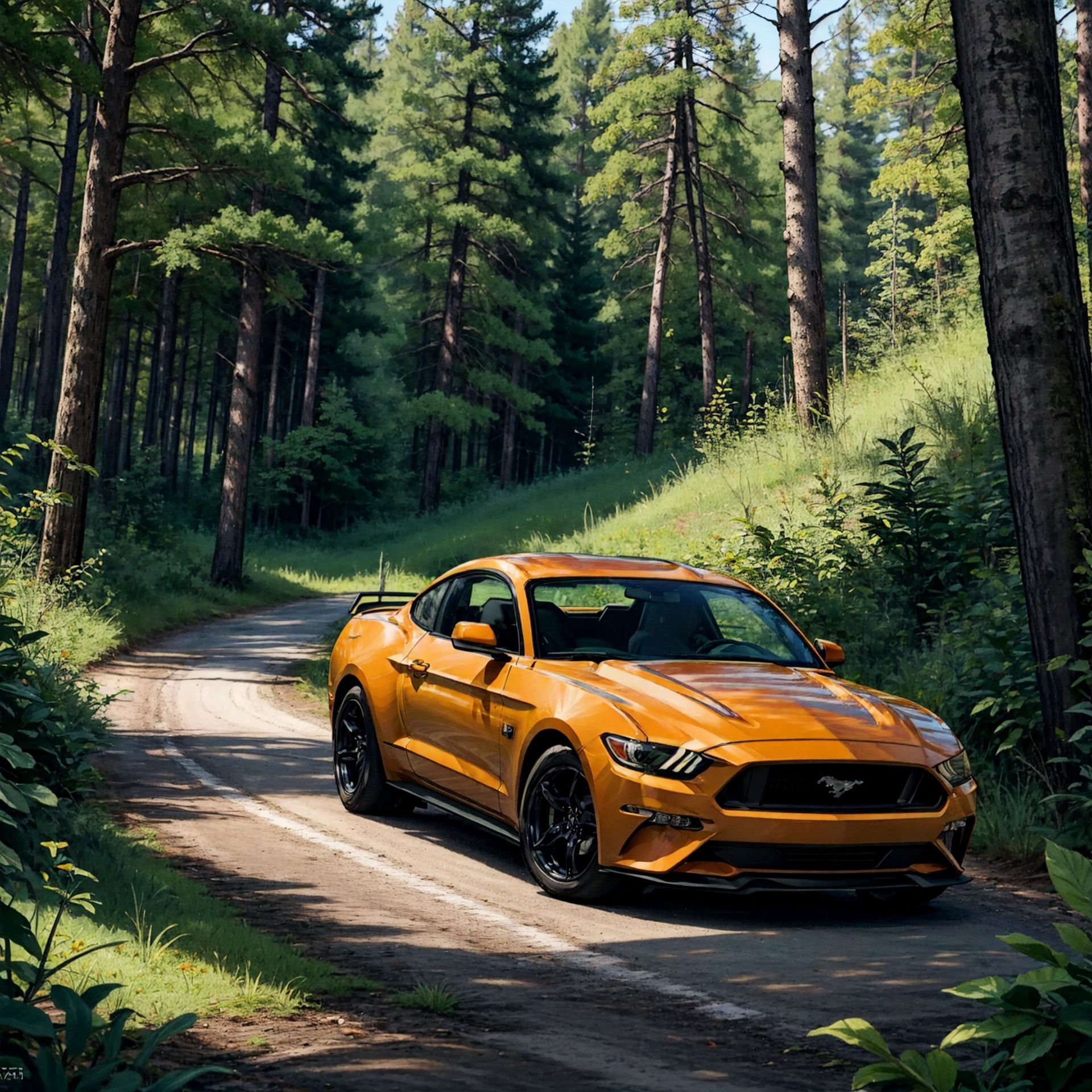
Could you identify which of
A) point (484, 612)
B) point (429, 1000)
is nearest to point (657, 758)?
point (429, 1000)

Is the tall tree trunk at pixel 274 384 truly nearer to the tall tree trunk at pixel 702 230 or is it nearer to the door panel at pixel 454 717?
the tall tree trunk at pixel 702 230

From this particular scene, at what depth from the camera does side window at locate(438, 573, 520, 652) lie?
26.5 feet

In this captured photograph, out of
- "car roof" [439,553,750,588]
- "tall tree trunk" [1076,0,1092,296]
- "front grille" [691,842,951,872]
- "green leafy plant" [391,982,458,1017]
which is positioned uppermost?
"tall tree trunk" [1076,0,1092,296]

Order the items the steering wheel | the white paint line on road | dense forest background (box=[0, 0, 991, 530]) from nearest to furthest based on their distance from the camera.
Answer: the white paint line on road, the steering wheel, dense forest background (box=[0, 0, 991, 530])

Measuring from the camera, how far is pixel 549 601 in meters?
8.35

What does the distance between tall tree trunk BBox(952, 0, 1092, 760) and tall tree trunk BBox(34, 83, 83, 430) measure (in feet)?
97.3

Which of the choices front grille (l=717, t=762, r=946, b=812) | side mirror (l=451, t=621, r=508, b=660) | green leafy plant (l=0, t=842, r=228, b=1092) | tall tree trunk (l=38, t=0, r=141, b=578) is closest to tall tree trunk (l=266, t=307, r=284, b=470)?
tall tree trunk (l=38, t=0, r=141, b=578)

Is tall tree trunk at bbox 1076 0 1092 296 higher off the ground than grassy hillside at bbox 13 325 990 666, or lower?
higher

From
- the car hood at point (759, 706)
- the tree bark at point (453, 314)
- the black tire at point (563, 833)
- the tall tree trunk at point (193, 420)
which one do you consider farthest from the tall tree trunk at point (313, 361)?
the black tire at point (563, 833)

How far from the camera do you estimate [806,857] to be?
20.9 ft

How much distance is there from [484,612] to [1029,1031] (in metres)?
5.21

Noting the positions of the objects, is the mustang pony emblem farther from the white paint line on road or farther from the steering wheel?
the steering wheel

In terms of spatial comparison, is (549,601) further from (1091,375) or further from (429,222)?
(429,222)

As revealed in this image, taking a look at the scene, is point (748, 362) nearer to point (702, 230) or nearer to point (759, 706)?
point (702, 230)
